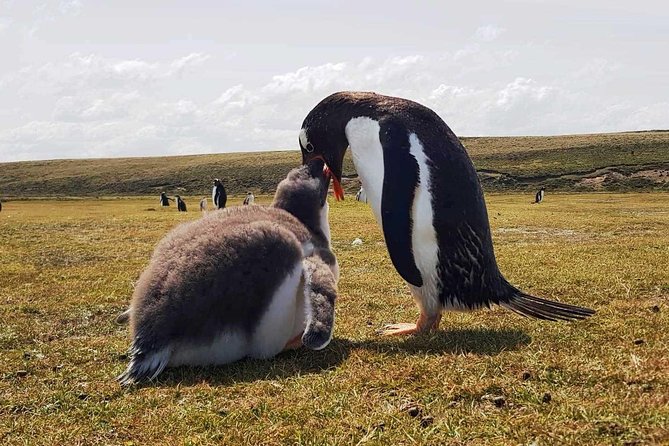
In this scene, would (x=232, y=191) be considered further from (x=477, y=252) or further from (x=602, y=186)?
(x=477, y=252)

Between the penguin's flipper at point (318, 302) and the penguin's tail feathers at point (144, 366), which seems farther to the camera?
the penguin's tail feathers at point (144, 366)

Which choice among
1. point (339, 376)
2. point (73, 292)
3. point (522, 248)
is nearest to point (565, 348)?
point (339, 376)

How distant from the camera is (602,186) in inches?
2771

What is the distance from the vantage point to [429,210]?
5.79 m

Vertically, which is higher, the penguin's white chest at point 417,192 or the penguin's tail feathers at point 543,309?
the penguin's white chest at point 417,192

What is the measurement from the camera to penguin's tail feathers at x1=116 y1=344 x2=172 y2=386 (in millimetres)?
4910

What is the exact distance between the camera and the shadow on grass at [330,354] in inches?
191

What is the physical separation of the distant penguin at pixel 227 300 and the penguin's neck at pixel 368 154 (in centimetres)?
96

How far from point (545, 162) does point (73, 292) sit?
85.5 metres

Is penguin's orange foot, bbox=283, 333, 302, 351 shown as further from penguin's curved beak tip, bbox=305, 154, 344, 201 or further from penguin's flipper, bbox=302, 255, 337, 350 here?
penguin's curved beak tip, bbox=305, 154, 344, 201

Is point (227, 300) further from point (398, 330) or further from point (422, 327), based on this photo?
point (422, 327)

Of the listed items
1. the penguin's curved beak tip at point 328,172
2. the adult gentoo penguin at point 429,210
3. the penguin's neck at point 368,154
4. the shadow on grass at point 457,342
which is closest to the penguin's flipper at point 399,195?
the adult gentoo penguin at point 429,210

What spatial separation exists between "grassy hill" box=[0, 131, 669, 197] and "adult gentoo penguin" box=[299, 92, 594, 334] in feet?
217

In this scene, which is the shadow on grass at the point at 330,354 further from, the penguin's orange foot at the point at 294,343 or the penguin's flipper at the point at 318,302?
the penguin's flipper at the point at 318,302
